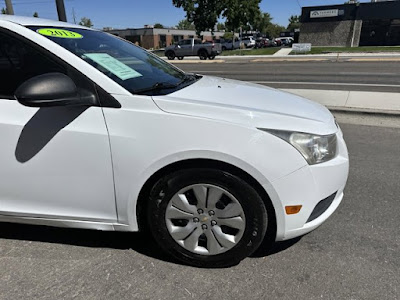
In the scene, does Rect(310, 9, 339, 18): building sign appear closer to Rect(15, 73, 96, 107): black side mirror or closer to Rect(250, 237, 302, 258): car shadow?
Rect(250, 237, 302, 258): car shadow

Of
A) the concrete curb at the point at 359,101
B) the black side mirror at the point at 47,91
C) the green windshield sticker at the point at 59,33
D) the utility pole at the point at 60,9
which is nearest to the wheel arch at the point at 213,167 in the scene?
the black side mirror at the point at 47,91

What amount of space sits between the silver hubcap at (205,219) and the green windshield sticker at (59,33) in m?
1.43

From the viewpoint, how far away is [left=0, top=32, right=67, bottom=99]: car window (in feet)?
7.67

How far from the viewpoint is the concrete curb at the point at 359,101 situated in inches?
256

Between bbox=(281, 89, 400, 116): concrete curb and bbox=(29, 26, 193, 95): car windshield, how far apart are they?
179 inches

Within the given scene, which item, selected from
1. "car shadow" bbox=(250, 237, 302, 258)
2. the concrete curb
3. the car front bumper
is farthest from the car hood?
the concrete curb

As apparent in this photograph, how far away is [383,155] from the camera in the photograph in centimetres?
456

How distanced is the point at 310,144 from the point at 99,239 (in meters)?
1.81

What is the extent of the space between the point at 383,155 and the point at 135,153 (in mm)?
3666

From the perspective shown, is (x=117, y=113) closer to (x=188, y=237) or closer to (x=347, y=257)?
(x=188, y=237)

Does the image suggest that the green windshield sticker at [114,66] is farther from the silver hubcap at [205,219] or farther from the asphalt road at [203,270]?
the asphalt road at [203,270]

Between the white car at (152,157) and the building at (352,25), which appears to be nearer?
the white car at (152,157)

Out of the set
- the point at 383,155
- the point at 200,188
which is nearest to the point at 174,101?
the point at 200,188

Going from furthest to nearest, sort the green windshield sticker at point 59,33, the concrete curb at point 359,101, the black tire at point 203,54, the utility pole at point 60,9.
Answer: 1. the black tire at point 203,54
2. the utility pole at point 60,9
3. the concrete curb at point 359,101
4. the green windshield sticker at point 59,33
